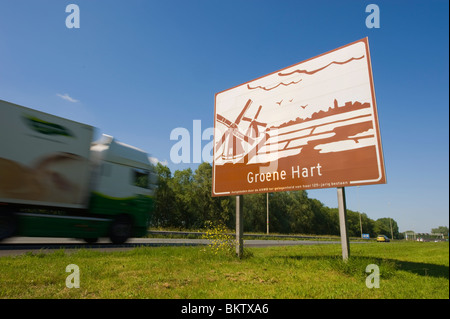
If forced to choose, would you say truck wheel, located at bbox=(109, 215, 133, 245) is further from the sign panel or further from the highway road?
the sign panel

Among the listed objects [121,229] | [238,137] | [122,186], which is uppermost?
[238,137]

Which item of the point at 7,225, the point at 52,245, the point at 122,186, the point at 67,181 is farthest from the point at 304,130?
the point at 52,245

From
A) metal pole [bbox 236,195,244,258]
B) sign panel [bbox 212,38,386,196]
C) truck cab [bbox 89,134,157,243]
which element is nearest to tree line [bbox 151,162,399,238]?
truck cab [bbox 89,134,157,243]

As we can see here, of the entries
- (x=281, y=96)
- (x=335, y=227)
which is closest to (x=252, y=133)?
(x=281, y=96)

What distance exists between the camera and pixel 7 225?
8711 mm

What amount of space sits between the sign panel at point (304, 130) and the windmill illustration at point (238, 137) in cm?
4

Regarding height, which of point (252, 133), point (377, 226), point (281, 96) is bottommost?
point (377, 226)

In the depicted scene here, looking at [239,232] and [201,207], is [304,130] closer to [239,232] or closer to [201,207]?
[239,232]

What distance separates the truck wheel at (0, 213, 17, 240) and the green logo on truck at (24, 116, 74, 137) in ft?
9.96

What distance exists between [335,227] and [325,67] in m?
85.8

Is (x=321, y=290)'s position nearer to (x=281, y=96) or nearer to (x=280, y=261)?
(x=280, y=261)

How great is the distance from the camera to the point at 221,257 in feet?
26.0

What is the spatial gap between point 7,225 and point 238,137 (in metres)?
8.37

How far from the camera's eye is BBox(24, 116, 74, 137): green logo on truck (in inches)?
359
